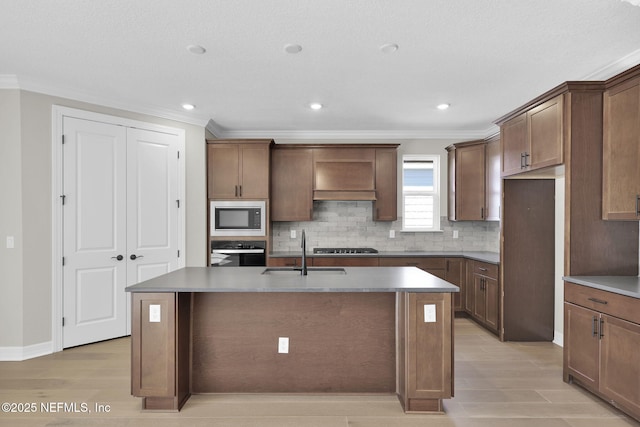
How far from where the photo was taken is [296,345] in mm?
2689

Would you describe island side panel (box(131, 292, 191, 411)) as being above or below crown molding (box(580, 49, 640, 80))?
below

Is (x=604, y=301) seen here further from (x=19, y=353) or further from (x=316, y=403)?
(x=19, y=353)

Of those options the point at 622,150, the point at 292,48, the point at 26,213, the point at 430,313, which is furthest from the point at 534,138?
the point at 26,213

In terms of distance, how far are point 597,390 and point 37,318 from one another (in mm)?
4636

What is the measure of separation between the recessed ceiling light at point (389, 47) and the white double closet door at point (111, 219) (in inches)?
111

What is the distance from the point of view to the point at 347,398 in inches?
103

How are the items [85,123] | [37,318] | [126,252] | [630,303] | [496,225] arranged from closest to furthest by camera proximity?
[630,303], [37,318], [85,123], [126,252], [496,225]

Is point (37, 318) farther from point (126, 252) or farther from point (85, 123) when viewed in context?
point (85, 123)

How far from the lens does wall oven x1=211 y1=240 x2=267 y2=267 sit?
474cm

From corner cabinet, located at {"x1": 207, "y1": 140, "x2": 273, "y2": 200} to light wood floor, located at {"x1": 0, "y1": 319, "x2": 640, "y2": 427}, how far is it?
2.31 metres

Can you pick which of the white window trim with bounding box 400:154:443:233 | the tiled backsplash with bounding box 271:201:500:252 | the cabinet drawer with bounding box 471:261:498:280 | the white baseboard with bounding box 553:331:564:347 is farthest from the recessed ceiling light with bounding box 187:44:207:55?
the white baseboard with bounding box 553:331:564:347

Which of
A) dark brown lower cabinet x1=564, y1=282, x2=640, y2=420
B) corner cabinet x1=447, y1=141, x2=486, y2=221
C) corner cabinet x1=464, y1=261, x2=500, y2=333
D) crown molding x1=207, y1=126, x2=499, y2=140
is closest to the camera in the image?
dark brown lower cabinet x1=564, y1=282, x2=640, y2=420

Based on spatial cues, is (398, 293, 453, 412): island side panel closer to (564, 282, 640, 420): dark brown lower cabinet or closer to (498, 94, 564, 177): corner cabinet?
(564, 282, 640, 420): dark brown lower cabinet

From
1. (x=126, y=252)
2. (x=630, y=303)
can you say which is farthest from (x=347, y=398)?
(x=126, y=252)
